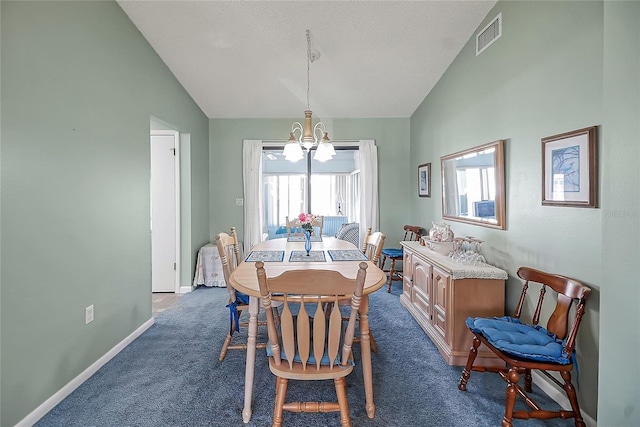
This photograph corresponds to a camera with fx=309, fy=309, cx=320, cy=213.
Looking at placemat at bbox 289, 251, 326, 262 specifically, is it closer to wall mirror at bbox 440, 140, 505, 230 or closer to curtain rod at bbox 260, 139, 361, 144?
wall mirror at bbox 440, 140, 505, 230

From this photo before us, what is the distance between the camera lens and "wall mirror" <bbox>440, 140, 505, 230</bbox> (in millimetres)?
2525

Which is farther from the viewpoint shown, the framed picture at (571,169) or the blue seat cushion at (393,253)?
the blue seat cushion at (393,253)

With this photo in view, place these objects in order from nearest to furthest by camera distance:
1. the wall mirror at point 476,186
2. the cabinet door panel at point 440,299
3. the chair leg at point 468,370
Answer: the chair leg at point 468,370 < the cabinet door panel at point 440,299 < the wall mirror at point 476,186

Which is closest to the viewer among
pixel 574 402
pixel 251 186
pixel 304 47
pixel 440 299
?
pixel 574 402

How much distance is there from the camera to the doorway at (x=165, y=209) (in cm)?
402

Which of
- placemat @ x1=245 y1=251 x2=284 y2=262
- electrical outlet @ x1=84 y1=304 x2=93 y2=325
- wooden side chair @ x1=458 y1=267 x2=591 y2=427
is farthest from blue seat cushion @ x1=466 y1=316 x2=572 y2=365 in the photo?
electrical outlet @ x1=84 y1=304 x2=93 y2=325

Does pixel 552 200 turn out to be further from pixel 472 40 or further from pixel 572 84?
pixel 472 40

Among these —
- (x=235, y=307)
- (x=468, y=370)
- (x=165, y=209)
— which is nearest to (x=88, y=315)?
(x=235, y=307)

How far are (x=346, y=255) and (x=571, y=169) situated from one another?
5.25 ft

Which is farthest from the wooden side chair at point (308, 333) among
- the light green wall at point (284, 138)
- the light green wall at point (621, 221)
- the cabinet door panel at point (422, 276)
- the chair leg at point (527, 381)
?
the light green wall at point (284, 138)

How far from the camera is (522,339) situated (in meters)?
1.74

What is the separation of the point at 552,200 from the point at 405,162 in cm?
313

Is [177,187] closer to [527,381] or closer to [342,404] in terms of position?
[342,404]

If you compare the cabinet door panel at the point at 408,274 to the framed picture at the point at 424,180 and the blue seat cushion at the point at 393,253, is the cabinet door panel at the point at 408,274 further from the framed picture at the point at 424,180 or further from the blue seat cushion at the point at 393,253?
the framed picture at the point at 424,180
